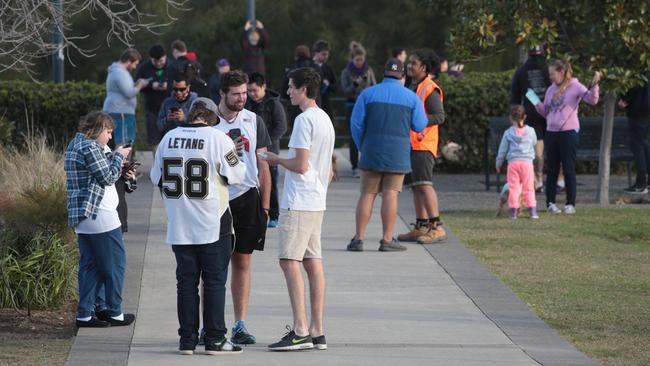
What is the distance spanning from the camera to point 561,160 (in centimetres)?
1592

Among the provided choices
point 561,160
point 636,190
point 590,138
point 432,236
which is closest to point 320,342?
point 432,236

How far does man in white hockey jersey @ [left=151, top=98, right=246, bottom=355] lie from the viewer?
26.9 ft

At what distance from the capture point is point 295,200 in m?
8.59

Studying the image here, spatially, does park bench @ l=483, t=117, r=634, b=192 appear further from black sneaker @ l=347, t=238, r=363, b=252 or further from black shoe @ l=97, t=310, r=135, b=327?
black shoe @ l=97, t=310, r=135, b=327

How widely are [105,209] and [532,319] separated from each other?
3.03m

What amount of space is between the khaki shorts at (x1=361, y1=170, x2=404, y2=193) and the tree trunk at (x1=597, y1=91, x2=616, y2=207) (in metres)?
4.54

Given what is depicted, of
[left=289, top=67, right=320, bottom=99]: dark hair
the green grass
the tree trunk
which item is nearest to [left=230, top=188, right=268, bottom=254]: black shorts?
[left=289, top=67, right=320, bottom=99]: dark hair

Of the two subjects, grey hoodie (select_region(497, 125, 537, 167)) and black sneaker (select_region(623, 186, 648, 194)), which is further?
black sneaker (select_region(623, 186, 648, 194))

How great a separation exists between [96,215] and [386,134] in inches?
154

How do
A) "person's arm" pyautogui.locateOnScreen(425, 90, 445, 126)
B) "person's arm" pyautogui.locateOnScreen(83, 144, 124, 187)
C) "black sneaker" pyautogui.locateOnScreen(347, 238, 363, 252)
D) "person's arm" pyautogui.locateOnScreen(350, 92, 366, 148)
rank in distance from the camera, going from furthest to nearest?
"person's arm" pyautogui.locateOnScreen(425, 90, 445, 126), "black sneaker" pyautogui.locateOnScreen(347, 238, 363, 252), "person's arm" pyautogui.locateOnScreen(350, 92, 366, 148), "person's arm" pyautogui.locateOnScreen(83, 144, 124, 187)

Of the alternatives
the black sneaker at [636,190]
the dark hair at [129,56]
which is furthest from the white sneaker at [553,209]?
the dark hair at [129,56]

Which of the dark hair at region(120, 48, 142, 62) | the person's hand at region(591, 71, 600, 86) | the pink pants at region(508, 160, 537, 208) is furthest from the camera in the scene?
the dark hair at region(120, 48, 142, 62)

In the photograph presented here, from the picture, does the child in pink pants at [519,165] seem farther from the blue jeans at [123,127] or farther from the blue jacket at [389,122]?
the blue jeans at [123,127]

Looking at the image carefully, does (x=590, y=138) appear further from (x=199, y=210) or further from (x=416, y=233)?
(x=199, y=210)
